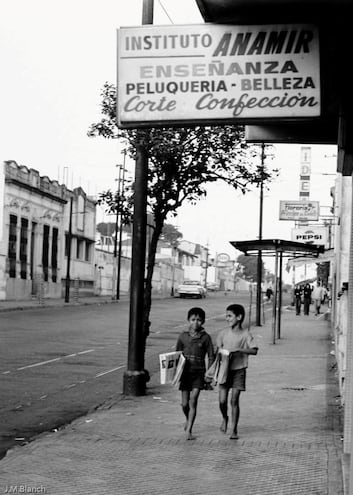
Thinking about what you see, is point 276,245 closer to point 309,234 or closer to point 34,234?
point 309,234

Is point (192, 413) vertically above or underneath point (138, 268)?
underneath

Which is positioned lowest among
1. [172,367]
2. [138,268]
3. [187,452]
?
[187,452]

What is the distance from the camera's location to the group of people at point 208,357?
8898mm

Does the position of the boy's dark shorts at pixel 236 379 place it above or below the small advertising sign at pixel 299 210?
below

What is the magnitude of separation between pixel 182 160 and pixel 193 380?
19.0 feet

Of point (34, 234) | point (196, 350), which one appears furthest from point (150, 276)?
point (34, 234)

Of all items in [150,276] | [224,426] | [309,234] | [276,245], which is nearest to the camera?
[224,426]

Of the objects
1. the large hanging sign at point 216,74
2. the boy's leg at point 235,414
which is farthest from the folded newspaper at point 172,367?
the large hanging sign at point 216,74

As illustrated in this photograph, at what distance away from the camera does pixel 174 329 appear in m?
29.5

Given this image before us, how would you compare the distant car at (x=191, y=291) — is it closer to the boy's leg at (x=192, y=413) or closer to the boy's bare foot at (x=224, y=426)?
the boy's bare foot at (x=224, y=426)

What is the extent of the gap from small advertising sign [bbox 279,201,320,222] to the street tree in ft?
62.4

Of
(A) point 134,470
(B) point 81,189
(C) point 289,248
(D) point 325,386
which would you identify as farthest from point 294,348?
(B) point 81,189

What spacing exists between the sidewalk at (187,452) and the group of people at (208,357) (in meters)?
0.35

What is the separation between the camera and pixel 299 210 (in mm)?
34000
